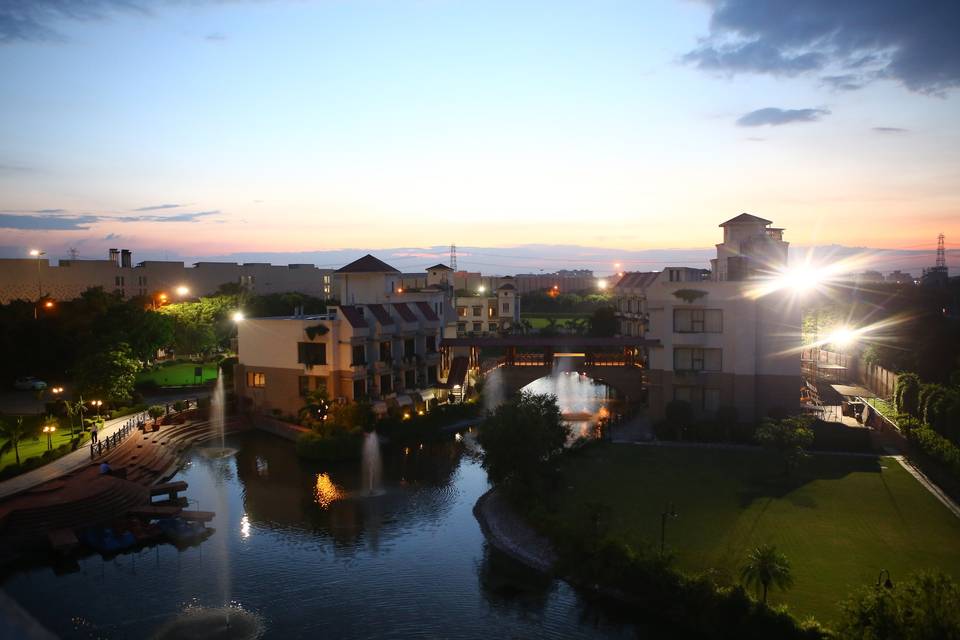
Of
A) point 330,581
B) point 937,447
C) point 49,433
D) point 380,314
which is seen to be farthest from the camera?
point 380,314

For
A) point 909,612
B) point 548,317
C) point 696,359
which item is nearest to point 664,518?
point 909,612

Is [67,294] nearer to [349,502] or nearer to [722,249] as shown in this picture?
[349,502]

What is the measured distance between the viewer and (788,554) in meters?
20.5

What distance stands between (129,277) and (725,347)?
64453 mm

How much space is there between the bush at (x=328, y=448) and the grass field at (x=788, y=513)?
1105 centimetres

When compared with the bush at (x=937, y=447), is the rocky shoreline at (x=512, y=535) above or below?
below

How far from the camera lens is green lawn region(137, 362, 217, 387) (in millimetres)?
51031

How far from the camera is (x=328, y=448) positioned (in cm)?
3475

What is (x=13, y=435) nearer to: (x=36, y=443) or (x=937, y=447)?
(x=36, y=443)

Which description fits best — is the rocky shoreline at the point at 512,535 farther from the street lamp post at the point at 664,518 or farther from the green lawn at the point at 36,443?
the green lawn at the point at 36,443

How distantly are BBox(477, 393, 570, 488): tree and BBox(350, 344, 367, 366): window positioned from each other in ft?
51.1

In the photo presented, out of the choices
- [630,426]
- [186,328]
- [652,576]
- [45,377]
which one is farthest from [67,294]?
[652,576]

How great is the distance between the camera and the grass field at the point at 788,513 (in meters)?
19.4

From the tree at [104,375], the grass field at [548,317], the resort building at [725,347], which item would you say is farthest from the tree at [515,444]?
the grass field at [548,317]
